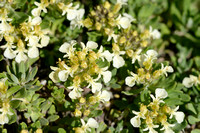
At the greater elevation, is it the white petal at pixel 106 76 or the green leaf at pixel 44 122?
the white petal at pixel 106 76

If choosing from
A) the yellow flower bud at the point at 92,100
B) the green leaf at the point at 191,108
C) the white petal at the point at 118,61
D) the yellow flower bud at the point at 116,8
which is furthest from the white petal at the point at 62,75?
the green leaf at the point at 191,108

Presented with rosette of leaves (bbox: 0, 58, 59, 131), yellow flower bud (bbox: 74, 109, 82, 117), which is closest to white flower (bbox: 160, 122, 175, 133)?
yellow flower bud (bbox: 74, 109, 82, 117)

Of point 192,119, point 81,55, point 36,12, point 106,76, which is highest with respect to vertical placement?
point 36,12

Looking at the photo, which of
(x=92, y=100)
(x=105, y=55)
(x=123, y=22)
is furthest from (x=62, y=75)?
(x=123, y=22)

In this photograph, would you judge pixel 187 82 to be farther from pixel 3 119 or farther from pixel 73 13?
pixel 3 119

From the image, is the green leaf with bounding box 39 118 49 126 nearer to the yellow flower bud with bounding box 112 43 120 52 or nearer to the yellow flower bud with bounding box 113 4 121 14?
the yellow flower bud with bounding box 112 43 120 52

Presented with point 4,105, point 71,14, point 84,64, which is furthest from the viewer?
point 71,14

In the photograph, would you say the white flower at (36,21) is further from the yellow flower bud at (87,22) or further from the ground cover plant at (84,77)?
the yellow flower bud at (87,22)
